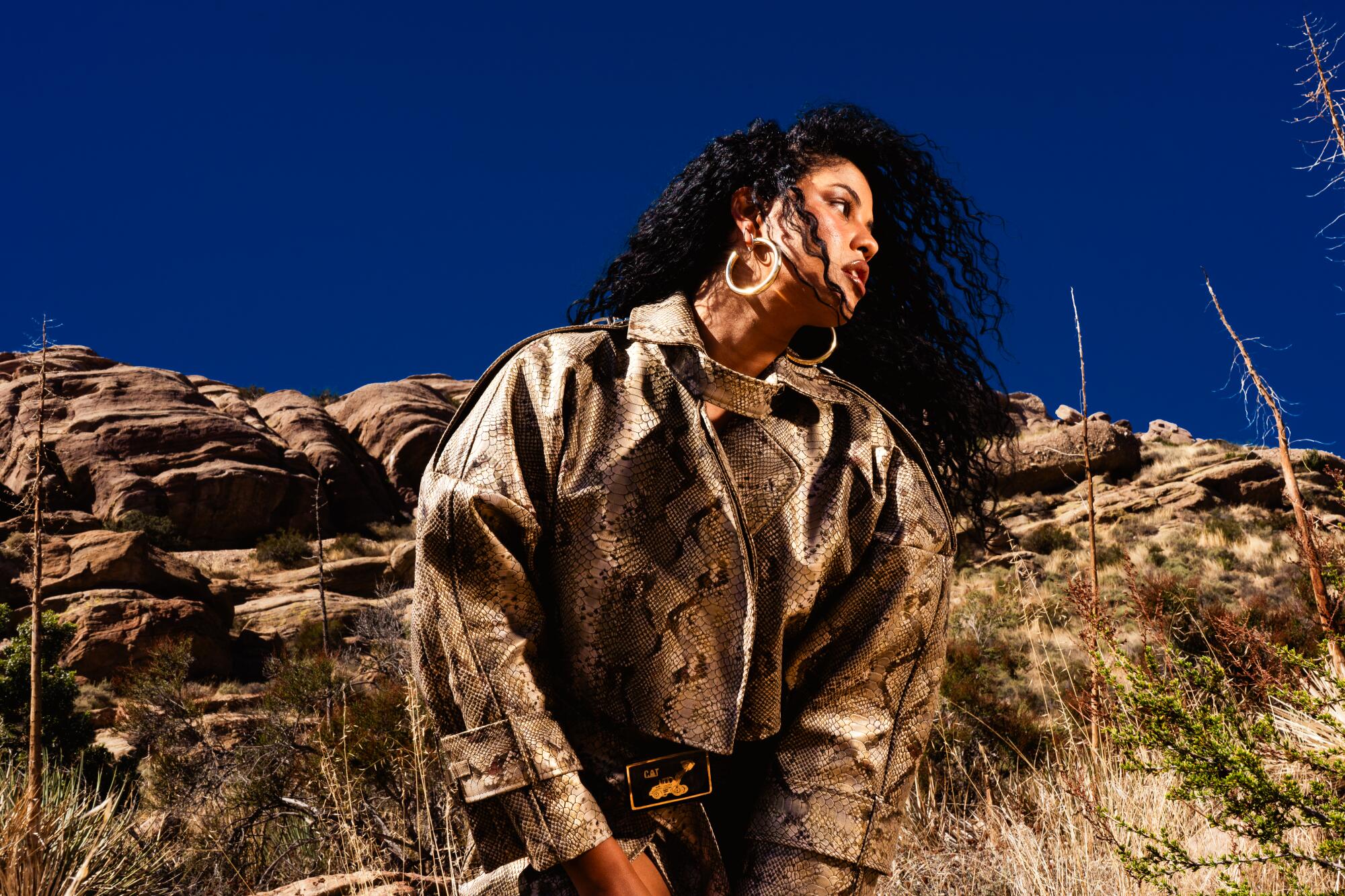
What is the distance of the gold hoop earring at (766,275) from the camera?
6.01ft

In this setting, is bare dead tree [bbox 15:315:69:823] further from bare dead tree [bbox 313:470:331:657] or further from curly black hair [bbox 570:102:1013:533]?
bare dead tree [bbox 313:470:331:657]

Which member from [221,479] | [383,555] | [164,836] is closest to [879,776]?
[164,836]

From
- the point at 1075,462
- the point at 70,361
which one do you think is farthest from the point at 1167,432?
the point at 70,361

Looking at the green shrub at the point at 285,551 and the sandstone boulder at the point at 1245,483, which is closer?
the sandstone boulder at the point at 1245,483

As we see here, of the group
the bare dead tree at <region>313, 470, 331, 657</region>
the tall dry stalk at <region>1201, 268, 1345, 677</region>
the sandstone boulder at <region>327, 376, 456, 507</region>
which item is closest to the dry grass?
the tall dry stalk at <region>1201, 268, 1345, 677</region>

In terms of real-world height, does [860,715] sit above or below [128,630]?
below

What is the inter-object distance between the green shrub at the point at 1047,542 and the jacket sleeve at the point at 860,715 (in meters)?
21.8

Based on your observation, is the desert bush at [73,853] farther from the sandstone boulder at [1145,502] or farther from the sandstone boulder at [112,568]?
the sandstone boulder at [1145,502]

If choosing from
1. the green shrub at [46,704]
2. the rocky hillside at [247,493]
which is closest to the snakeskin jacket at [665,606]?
the green shrub at [46,704]

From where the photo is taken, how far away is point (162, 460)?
31.2 meters

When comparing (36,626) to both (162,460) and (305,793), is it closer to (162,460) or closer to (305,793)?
(305,793)

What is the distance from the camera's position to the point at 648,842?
5.46 ft

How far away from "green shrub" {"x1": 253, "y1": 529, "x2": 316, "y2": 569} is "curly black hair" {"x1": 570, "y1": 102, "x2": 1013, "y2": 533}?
27.4 m

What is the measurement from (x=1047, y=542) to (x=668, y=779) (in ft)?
74.9
